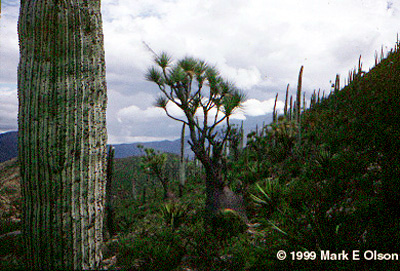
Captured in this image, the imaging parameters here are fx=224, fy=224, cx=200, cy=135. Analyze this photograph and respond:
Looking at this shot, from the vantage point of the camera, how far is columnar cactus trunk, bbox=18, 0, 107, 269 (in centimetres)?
182

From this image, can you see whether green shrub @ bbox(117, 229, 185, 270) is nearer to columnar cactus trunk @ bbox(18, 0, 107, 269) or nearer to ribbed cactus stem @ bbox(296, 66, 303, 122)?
columnar cactus trunk @ bbox(18, 0, 107, 269)

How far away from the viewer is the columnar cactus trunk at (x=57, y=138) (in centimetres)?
182

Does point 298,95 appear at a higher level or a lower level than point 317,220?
higher

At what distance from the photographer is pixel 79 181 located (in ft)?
6.21

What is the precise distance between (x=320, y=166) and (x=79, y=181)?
6.35 meters

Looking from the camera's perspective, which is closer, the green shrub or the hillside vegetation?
the hillside vegetation

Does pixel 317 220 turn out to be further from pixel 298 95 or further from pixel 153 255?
pixel 298 95

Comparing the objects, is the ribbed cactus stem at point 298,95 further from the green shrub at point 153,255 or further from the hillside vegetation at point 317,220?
the green shrub at point 153,255

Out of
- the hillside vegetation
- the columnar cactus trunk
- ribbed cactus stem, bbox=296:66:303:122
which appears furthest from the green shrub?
ribbed cactus stem, bbox=296:66:303:122

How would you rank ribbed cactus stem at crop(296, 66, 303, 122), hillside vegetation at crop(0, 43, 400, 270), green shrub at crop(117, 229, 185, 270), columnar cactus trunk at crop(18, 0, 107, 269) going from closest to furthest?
columnar cactus trunk at crop(18, 0, 107, 269) < hillside vegetation at crop(0, 43, 400, 270) < green shrub at crop(117, 229, 185, 270) < ribbed cactus stem at crop(296, 66, 303, 122)

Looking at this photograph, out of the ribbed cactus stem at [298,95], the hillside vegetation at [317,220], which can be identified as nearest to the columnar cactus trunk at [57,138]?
the hillside vegetation at [317,220]

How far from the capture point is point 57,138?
181cm

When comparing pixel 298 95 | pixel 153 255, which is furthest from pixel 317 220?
pixel 298 95

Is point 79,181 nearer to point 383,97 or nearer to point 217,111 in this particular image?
point 217,111
